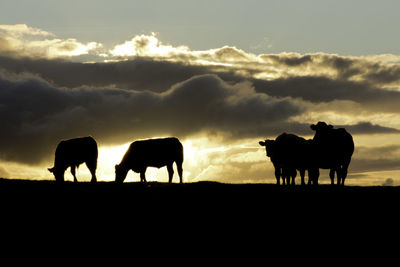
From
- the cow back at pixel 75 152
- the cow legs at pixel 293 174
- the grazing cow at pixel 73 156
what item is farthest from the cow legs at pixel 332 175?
the cow back at pixel 75 152

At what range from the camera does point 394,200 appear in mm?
28141

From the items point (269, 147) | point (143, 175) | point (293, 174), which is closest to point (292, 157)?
point (293, 174)

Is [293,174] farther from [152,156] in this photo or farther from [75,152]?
[75,152]

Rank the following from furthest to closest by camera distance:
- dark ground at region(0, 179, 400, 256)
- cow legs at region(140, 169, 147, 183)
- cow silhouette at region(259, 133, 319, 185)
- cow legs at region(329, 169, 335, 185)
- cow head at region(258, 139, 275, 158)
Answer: cow legs at region(140, 169, 147, 183)
cow head at region(258, 139, 275, 158)
cow legs at region(329, 169, 335, 185)
cow silhouette at region(259, 133, 319, 185)
dark ground at region(0, 179, 400, 256)

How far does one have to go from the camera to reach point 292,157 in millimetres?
37438

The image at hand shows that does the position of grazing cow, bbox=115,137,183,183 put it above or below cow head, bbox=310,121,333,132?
below

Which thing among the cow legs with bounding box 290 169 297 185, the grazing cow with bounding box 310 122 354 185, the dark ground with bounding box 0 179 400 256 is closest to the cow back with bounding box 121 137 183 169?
the cow legs with bounding box 290 169 297 185

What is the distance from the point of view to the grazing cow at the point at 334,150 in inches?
1470

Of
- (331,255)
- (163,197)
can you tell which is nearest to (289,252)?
(331,255)

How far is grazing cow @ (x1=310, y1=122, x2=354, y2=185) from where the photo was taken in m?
37.3

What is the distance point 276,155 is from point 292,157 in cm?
126

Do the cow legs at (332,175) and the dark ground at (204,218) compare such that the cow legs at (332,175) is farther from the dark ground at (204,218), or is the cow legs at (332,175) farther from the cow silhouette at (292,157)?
the dark ground at (204,218)

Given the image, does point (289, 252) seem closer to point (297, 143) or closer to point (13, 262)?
point (13, 262)

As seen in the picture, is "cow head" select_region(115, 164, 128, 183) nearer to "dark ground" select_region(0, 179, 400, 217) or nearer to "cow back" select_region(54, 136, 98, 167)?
"cow back" select_region(54, 136, 98, 167)
